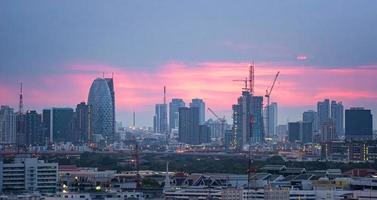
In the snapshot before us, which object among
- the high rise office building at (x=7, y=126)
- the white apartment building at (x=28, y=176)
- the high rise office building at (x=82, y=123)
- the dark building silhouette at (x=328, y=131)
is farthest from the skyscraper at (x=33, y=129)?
the white apartment building at (x=28, y=176)

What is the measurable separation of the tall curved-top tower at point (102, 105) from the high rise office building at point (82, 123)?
13.0 ft

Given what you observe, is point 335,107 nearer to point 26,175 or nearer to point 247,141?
point 247,141

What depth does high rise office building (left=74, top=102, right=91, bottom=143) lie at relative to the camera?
74.8 metres

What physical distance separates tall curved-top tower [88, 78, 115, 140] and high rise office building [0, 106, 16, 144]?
17.3 m

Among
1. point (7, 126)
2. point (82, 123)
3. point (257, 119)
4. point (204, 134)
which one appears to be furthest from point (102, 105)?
point (7, 126)

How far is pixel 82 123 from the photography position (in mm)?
75500

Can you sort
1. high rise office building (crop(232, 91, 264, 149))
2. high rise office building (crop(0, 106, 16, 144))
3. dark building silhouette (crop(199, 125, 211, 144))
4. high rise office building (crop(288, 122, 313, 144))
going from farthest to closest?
dark building silhouette (crop(199, 125, 211, 144)) → high rise office building (crop(288, 122, 313, 144)) → high rise office building (crop(232, 91, 264, 149)) → high rise office building (crop(0, 106, 16, 144))

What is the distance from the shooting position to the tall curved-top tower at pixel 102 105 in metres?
80.8

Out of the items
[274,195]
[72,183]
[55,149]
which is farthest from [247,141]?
[274,195]

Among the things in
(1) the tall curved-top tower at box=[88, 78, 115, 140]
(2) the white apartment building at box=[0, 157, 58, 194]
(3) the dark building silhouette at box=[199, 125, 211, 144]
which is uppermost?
(1) the tall curved-top tower at box=[88, 78, 115, 140]

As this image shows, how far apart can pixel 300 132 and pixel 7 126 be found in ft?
84.8

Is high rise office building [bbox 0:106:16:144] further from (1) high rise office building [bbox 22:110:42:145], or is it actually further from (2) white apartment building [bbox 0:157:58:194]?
(2) white apartment building [bbox 0:157:58:194]

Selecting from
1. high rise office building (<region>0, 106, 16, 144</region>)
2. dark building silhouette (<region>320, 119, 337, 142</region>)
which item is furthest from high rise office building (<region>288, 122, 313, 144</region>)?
high rise office building (<region>0, 106, 16, 144</region>)

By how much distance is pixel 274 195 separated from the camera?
97.8 ft
